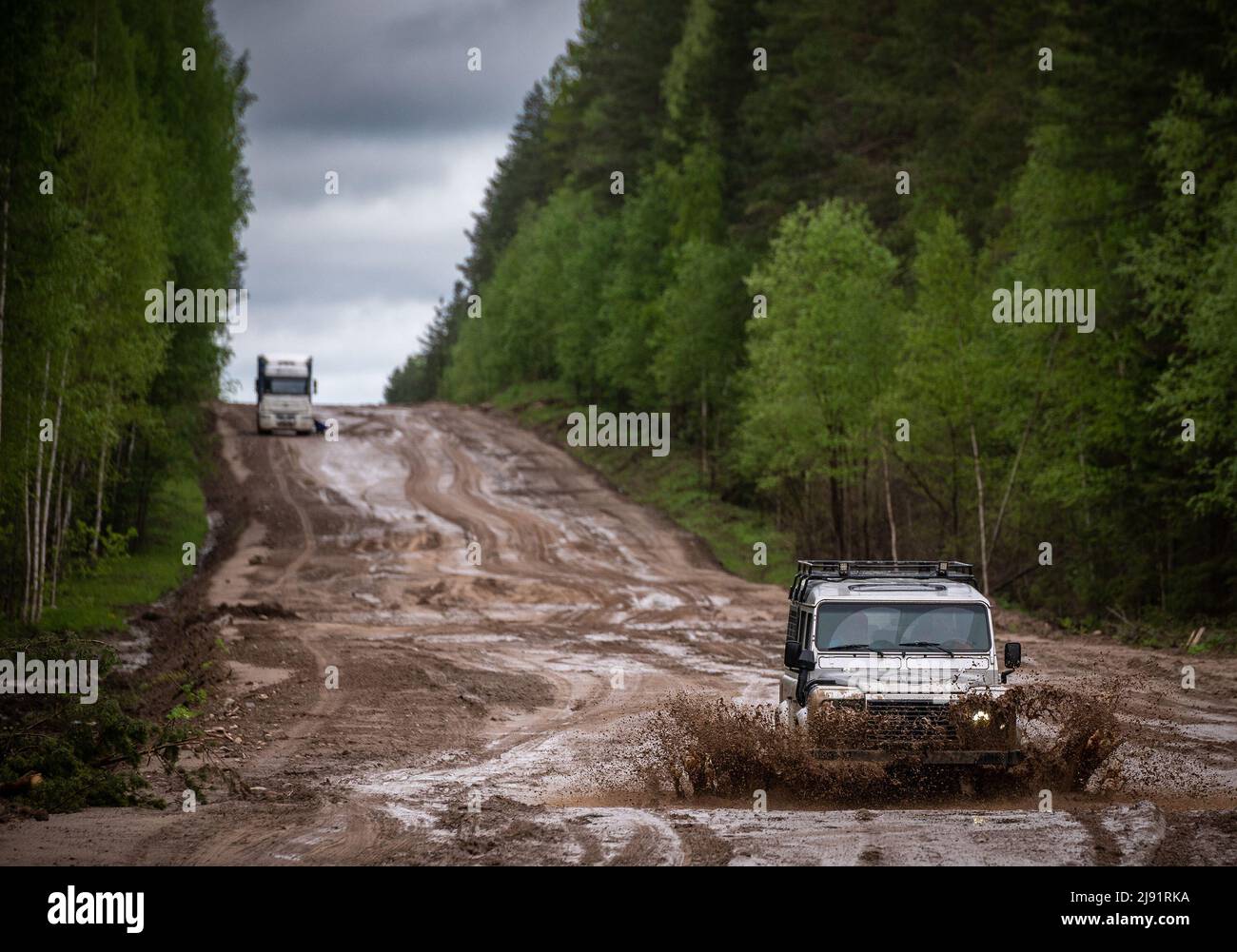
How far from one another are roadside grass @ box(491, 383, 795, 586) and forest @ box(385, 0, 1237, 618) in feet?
3.78

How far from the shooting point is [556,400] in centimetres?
6681

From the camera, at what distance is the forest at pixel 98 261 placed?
1938cm

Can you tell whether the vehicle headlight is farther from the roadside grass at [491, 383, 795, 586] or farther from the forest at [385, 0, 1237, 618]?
the roadside grass at [491, 383, 795, 586]

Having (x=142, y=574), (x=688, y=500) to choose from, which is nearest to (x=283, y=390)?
(x=688, y=500)

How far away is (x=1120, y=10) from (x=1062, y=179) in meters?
4.30

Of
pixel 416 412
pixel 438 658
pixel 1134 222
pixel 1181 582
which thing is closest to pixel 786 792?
pixel 438 658

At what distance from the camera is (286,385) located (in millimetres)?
55562

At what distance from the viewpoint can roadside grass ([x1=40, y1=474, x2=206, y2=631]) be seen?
25.8 m

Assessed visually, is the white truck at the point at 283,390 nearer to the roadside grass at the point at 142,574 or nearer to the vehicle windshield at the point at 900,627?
the roadside grass at the point at 142,574

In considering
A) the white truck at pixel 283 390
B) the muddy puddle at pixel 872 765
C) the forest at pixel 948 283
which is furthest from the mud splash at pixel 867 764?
the white truck at pixel 283 390

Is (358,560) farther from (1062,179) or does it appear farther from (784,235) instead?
(1062,179)

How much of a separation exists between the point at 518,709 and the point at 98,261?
432 inches

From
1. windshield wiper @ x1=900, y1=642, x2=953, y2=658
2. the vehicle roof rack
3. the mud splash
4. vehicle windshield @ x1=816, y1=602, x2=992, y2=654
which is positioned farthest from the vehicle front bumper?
windshield wiper @ x1=900, y1=642, x2=953, y2=658

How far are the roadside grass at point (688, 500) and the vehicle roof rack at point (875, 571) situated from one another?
21.9 metres
